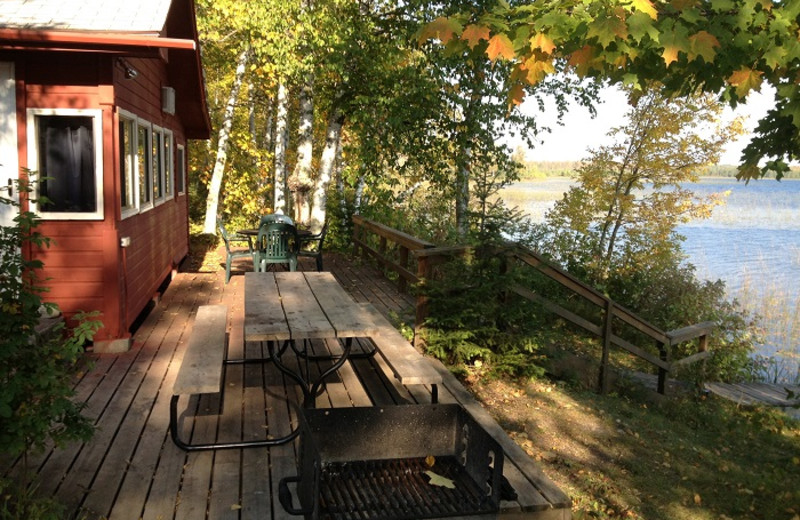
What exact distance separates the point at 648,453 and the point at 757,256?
2199 cm

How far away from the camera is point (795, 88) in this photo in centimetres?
354

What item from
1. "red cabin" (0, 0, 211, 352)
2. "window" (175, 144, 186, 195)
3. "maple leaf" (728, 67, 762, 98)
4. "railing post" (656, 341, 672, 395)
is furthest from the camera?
"window" (175, 144, 186, 195)

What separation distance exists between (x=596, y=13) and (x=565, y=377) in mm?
4668

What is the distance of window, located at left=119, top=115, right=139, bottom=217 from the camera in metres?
6.88

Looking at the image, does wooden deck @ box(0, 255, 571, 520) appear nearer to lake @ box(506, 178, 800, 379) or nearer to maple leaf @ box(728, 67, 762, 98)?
lake @ box(506, 178, 800, 379)

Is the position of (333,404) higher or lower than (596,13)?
lower

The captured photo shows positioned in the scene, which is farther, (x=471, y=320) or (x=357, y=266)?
(x=357, y=266)

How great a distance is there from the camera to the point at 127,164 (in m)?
7.27

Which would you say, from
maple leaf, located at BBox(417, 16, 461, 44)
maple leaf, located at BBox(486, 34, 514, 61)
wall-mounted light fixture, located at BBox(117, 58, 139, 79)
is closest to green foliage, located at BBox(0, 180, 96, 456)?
maple leaf, located at BBox(417, 16, 461, 44)

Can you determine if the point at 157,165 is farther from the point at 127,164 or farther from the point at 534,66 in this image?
the point at 534,66

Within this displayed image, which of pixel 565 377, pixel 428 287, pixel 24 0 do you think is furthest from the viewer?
pixel 565 377

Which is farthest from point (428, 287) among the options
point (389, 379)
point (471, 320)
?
point (389, 379)

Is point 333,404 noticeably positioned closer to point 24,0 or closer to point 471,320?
point 471,320

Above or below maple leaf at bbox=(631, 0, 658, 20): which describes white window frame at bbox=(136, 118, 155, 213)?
below
